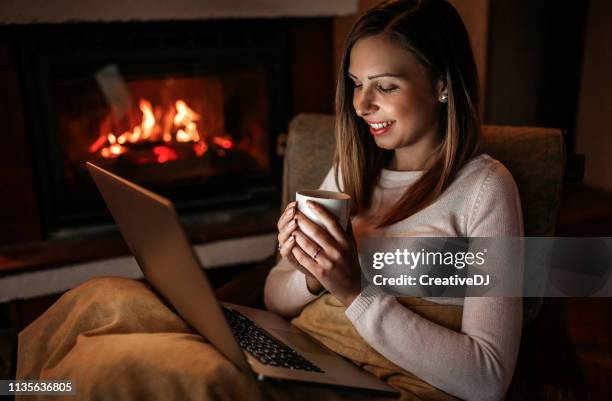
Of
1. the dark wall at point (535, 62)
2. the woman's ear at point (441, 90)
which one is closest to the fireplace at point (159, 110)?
the dark wall at point (535, 62)

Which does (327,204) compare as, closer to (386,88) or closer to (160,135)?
(386,88)

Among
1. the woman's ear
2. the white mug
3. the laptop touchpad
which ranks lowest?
the laptop touchpad

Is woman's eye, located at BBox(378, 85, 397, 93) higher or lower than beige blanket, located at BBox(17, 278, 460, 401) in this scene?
higher

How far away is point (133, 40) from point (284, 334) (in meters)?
1.31

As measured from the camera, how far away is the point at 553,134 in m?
1.22

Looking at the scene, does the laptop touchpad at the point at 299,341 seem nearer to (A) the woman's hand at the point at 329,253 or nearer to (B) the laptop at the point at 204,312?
(B) the laptop at the point at 204,312

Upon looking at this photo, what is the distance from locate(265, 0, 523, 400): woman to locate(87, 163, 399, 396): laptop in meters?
0.07

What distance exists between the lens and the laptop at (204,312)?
0.77 meters

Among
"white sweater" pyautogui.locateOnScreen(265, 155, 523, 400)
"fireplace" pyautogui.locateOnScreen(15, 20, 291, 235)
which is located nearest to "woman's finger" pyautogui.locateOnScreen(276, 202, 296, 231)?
"white sweater" pyautogui.locateOnScreen(265, 155, 523, 400)

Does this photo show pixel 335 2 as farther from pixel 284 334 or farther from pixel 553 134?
pixel 284 334

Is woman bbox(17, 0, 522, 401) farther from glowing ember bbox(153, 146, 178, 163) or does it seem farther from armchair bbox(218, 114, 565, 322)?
glowing ember bbox(153, 146, 178, 163)

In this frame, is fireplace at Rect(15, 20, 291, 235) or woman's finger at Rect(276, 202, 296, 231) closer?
woman's finger at Rect(276, 202, 296, 231)

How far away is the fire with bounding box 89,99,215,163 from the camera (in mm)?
2143

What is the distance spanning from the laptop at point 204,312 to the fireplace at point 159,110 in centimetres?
108
